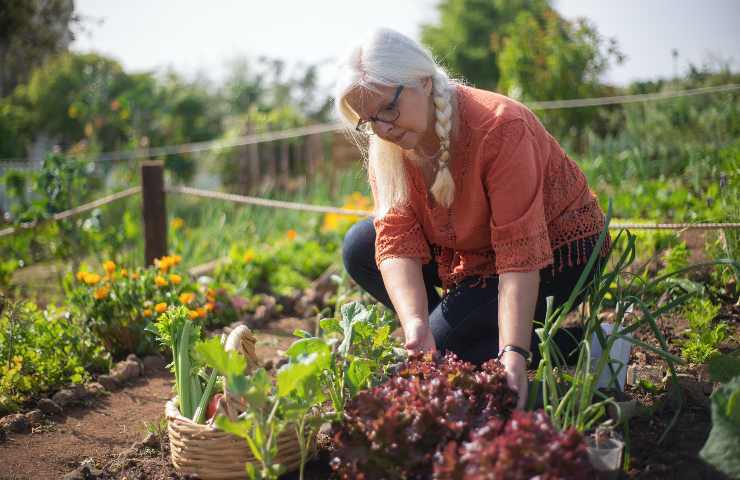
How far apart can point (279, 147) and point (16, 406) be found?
19.7 ft

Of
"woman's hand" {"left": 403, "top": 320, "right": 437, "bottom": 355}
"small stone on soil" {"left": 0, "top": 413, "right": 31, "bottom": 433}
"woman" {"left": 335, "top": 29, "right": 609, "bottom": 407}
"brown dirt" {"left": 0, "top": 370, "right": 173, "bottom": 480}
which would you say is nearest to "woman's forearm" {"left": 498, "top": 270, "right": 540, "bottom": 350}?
"woman" {"left": 335, "top": 29, "right": 609, "bottom": 407}

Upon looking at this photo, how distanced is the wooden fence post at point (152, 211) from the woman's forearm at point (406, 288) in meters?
2.29

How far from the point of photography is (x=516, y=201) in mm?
1883

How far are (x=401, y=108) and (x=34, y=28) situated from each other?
23.8ft

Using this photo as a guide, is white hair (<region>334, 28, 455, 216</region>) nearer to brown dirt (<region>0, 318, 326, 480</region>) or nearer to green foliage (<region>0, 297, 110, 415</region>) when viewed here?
brown dirt (<region>0, 318, 326, 480</region>)

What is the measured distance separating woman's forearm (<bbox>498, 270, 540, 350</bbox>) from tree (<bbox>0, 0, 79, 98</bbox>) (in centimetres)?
593

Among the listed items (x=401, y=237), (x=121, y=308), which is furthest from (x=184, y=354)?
(x=121, y=308)

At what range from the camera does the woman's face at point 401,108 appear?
6.33 ft

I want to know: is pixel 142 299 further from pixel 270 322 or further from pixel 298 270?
pixel 298 270

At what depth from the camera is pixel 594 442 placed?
1606mm

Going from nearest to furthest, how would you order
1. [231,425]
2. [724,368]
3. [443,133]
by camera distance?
[231,425], [724,368], [443,133]

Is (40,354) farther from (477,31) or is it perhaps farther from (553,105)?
(477,31)

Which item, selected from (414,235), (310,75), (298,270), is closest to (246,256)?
(298,270)

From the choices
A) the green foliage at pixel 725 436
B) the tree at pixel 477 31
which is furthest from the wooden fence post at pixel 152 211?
the tree at pixel 477 31
